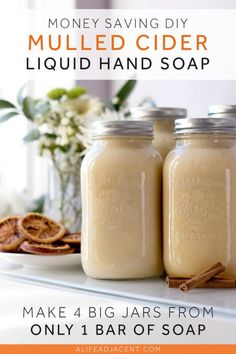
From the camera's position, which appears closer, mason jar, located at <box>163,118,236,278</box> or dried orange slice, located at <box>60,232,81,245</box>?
mason jar, located at <box>163,118,236,278</box>

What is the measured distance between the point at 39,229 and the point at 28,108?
2.41 feet

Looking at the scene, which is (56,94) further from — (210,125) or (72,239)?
(210,125)

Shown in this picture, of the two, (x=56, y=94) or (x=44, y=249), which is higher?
(x=56, y=94)

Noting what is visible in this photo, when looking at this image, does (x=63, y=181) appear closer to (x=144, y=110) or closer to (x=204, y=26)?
(x=204, y=26)

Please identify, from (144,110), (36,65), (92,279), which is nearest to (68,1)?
(36,65)

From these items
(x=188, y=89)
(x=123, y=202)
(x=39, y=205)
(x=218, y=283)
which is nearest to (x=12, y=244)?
(x=123, y=202)

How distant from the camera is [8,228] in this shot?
1159 millimetres

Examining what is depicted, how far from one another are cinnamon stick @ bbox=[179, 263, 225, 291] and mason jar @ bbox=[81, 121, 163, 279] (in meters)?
0.08

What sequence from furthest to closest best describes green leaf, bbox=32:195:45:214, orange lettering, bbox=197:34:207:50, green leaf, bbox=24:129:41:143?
1. green leaf, bbox=32:195:45:214
2. orange lettering, bbox=197:34:207:50
3. green leaf, bbox=24:129:41:143

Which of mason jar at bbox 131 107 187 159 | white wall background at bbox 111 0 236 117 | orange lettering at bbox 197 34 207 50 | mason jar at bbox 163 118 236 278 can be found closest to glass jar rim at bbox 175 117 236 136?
mason jar at bbox 163 118 236 278

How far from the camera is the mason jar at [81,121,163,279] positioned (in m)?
0.96

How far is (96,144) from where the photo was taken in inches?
39.4

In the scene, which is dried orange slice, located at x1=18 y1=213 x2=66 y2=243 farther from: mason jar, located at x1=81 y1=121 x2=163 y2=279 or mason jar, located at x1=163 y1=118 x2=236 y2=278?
mason jar, located at x1=163 y1=118 x2=236 y2=278

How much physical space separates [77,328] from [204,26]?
1264 millimetres
